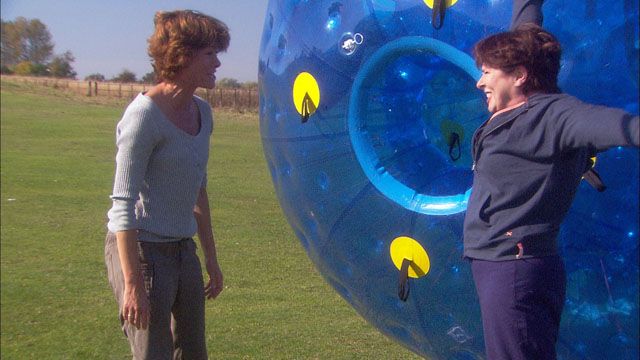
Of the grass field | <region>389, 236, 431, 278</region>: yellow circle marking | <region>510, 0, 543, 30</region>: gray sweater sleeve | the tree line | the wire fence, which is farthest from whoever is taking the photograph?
the tree line

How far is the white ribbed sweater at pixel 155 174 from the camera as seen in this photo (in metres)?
2.63

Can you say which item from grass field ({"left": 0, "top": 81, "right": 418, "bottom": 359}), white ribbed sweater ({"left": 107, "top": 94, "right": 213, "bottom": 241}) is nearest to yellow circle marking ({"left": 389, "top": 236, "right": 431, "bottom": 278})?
white ribbed sweater ({"left": 107, "top": 94, "right": 213, "bottom": 241})

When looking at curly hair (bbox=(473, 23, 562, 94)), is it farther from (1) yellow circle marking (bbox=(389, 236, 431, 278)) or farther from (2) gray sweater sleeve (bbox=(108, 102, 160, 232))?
(2) gray sweater sleeve (bbox=(108, 102, 160, 232))

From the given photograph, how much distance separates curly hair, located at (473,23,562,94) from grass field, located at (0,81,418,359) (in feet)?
8.89

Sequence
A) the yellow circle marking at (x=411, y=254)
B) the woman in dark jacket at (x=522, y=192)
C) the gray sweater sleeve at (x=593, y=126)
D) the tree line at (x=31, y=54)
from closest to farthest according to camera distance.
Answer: the gray sweater sleeve at (x=593, y=126)
the woman in dark jacket at (x=522, y=192)
the yellow circle marking at (x=411, y=254)
the tree line at (x=31, y=54)

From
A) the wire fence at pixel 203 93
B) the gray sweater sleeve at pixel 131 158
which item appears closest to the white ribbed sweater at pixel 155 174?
the gray sweater sleeve at pixel 131 158

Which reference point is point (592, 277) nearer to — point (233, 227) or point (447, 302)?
point (447, 302)

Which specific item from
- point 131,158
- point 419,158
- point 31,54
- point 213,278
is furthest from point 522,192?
point 31,54

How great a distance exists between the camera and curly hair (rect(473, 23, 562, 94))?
6.40ft

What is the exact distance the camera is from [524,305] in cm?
200

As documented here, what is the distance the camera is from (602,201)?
2.19 meters

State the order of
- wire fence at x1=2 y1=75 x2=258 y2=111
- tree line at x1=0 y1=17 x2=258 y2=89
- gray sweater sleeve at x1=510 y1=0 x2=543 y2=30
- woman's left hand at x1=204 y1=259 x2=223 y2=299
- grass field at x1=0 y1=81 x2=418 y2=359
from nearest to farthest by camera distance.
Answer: gray sweater sleeve at x1=510 y1=0 x2=543 y2=30 → woman's left hand at x1=204 y1=259 x2=223 y2=299 → grass field at x1=0 y1=81 x2=418 y2=359 → wire fence at x1=2 y1=75 x2=258 y2=111 → tree line at x1=0 y1=17 x2=258 y2=89

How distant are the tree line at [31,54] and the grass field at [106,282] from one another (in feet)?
173

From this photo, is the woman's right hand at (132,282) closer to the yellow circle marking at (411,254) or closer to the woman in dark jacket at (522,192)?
the yellow circle marking at (411,254)
